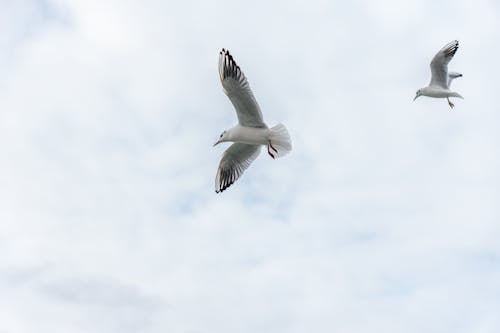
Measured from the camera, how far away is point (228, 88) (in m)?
14.5

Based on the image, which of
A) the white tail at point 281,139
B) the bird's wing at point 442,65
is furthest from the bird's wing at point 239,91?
the bird's wing at point 442,65

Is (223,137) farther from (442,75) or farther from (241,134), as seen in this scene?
(442,75)

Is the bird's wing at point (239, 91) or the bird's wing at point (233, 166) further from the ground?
the bird's wing at point (233, 166)

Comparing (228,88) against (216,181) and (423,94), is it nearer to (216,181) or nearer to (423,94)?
(216,181)

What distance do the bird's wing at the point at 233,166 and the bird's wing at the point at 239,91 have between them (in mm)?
1704

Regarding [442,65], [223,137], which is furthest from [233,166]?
[442,65]

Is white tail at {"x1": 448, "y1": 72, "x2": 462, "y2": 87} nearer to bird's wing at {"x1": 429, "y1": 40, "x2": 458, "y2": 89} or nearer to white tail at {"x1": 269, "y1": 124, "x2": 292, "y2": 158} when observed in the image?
bird's wing at {"x1": 429, "y1": 40, "x2": 458, "y2": 89}

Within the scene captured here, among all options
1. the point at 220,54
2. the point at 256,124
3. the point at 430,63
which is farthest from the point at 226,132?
the point at 430,63

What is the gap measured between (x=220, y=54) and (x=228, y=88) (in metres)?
0.69

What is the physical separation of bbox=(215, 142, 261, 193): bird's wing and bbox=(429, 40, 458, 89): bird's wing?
31.8 ft

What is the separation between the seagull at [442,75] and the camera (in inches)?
945

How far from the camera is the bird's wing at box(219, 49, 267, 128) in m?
14.3

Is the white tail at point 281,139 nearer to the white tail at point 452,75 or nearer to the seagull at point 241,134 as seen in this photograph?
the seagull at point 241,134

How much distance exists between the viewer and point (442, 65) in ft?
79.6
